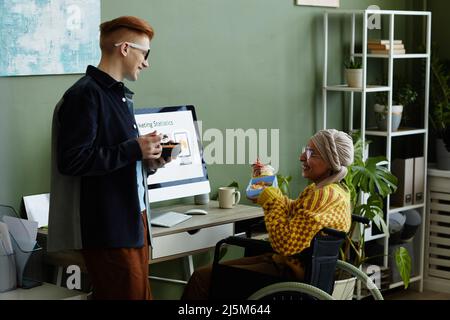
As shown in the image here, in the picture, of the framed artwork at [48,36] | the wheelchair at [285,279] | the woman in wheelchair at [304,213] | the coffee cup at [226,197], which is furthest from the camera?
the coffee cup at [226,197]

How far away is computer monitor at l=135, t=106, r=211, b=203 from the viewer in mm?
3557

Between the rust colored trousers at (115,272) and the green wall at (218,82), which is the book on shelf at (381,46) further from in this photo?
the rust colored trousers at (115,272)

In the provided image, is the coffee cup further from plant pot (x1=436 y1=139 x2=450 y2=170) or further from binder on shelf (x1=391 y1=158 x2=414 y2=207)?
plant pot (x1=436 y1=139 x2=450 y2=170)

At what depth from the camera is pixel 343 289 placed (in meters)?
3.36

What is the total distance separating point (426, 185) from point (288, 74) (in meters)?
1.25

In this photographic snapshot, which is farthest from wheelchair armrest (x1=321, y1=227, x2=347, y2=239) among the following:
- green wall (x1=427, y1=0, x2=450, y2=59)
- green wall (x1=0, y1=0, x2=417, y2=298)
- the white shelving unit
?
green wall (x1=427, y1=0, x2=450, y2=59)

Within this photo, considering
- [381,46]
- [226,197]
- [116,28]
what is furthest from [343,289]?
[381,46]

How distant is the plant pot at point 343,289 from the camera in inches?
131

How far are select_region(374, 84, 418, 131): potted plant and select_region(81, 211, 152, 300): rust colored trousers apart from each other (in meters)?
2.34

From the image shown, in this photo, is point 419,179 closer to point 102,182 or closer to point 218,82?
point 218,82

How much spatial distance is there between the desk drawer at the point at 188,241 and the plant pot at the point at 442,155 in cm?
193

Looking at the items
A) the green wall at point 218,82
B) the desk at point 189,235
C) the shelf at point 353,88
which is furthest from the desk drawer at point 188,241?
the shelf at point 353,88

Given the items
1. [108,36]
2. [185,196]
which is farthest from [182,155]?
[108,36]

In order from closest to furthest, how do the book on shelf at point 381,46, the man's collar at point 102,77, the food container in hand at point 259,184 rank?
the man's collar at point 102,77
the food container in hand at point 259,184
the book on shelf at point 381,46
